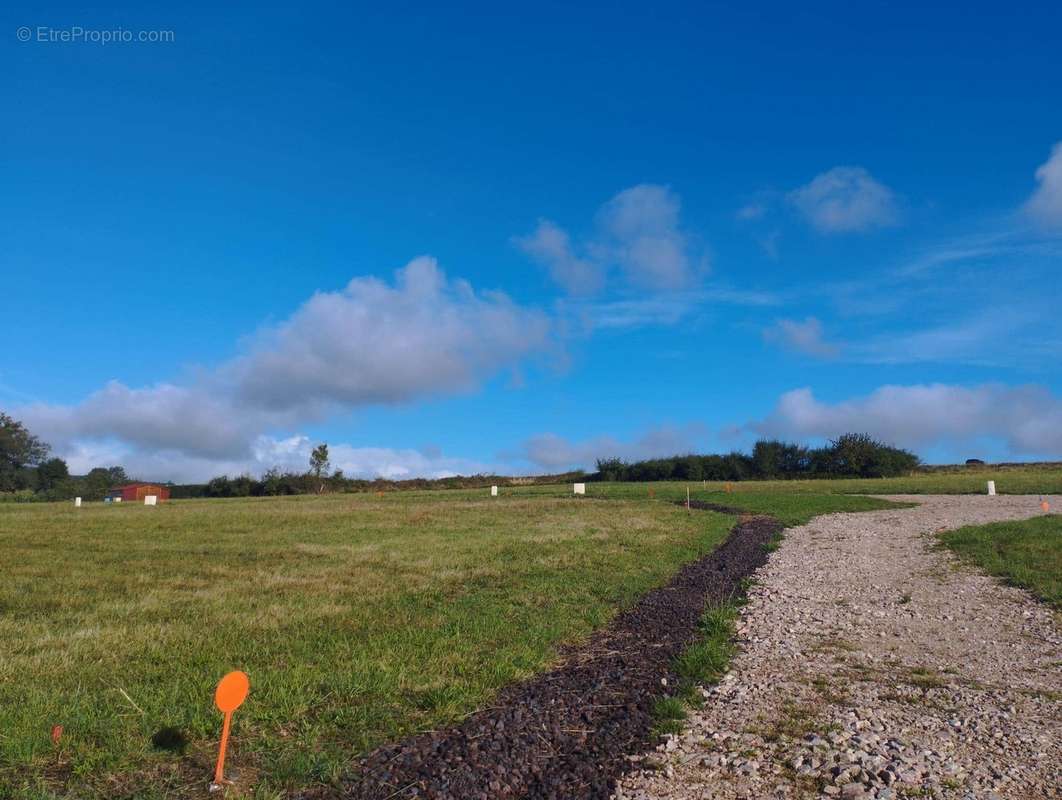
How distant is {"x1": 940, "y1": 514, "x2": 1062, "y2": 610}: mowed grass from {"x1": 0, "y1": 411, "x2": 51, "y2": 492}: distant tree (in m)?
124

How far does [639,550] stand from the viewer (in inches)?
857

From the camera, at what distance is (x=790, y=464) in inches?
4299

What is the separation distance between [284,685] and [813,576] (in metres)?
12.8

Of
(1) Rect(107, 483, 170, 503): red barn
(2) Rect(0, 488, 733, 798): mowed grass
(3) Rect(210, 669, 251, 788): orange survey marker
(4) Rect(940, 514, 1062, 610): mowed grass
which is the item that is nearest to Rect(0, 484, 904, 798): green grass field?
(2) Rect(0, 488, 733, 798): mowed grass

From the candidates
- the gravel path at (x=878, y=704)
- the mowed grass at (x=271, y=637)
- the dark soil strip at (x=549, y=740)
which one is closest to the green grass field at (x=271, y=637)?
the mowed grass at (x=271, y=637)

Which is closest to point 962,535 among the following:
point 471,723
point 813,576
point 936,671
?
point 813,576

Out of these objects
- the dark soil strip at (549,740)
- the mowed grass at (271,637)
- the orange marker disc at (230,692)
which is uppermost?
the orange marker disc at (230,692)

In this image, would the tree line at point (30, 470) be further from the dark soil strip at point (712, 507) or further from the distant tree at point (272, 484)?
the dark soil strip at point (712, 507)

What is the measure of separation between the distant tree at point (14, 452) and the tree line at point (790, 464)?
9160 centimetres

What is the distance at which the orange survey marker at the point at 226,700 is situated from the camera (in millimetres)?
5559

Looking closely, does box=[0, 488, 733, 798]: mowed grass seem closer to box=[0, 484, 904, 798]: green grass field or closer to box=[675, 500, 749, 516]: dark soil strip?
box=[0, 484, 904, 798]: green grass field

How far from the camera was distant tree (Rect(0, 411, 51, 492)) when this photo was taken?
110875mm

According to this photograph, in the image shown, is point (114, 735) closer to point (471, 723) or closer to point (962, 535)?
point (471, 723)

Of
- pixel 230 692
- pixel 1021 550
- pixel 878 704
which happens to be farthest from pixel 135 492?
pixel 878 704
